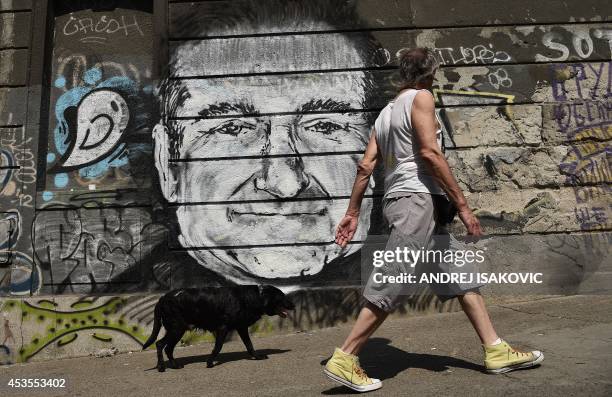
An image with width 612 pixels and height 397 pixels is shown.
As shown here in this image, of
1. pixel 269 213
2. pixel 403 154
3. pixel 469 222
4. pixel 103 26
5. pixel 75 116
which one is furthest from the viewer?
pixel 103 26

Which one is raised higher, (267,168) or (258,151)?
(258,151)

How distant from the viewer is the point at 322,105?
→ 238 inches

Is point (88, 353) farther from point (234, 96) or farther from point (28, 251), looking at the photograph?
point (234, 96)

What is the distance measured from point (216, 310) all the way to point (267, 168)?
162cm

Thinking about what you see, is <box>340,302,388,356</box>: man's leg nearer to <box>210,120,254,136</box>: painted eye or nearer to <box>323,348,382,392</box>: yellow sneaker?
<box>323,348,382,392</box>: yellow sneaker

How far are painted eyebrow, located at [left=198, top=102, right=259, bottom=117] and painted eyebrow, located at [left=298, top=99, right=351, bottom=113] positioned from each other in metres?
0.50

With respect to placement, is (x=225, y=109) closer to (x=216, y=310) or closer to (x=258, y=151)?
(x=258, y=151)

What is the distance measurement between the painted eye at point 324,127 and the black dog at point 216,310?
1.73 metres

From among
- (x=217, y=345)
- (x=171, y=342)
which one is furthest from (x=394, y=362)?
(x=171, y=342)

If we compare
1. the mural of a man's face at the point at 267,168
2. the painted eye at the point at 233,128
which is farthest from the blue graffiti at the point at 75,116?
the painted eye at the point at 233,128

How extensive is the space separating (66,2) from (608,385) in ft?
19.7

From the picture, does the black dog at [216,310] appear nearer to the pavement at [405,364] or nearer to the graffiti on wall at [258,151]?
the pavement at [405,364]

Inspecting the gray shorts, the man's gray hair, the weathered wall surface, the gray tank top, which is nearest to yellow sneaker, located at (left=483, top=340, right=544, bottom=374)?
the gray shorts

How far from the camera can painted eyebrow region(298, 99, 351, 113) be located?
19.8 feet
